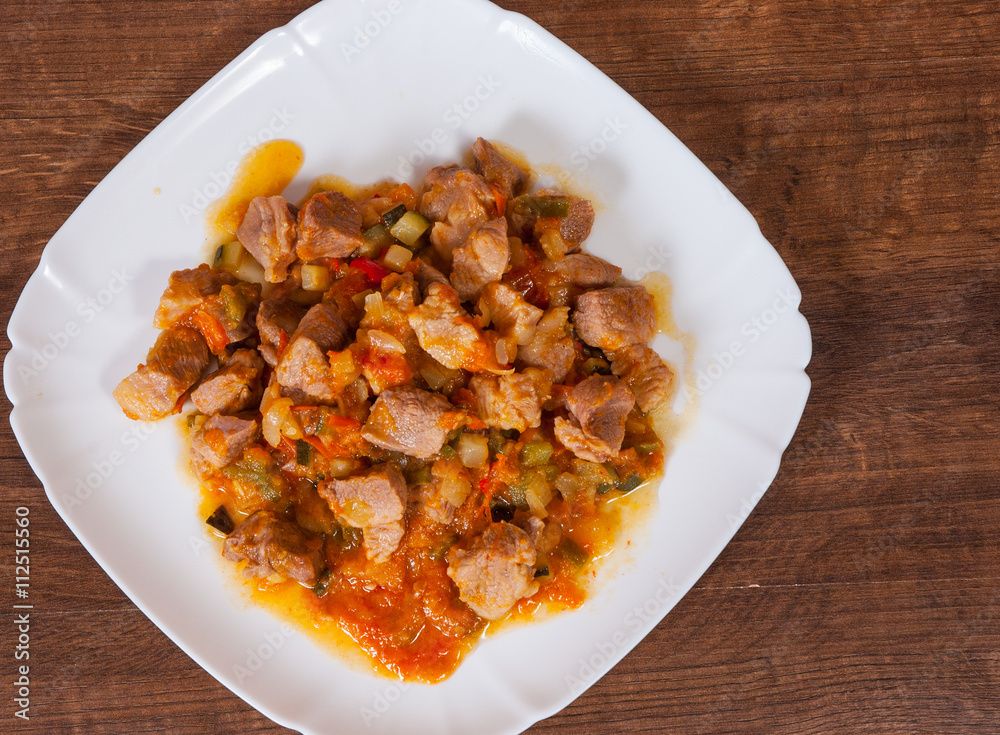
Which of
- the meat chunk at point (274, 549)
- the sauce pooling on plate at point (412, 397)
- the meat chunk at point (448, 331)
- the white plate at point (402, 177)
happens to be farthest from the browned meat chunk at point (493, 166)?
the meat chunk at point (274, 549)

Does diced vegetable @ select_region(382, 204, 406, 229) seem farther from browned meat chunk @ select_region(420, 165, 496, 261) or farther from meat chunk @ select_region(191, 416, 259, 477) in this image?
meat chunk @ select_region(191, 416, 259, 477)

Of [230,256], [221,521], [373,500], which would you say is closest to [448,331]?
[373,500]

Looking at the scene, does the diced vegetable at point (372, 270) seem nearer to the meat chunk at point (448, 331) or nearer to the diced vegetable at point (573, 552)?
the meat chunk at point (448, 331)

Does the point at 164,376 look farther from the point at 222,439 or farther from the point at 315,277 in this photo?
the point at 315,277

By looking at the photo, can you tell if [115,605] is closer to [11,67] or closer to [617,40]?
[11,67]

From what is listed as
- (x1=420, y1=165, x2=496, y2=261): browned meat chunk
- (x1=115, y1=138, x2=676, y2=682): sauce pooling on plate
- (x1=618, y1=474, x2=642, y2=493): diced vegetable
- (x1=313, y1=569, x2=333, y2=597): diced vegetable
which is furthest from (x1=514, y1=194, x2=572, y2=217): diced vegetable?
(x1=313, y1=569, x2=333, y2=597): diced vegetable

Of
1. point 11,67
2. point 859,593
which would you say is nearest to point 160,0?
point 11,67
